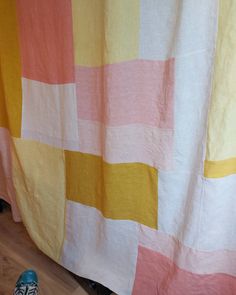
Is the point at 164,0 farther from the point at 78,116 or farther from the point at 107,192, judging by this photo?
the point at 107,192

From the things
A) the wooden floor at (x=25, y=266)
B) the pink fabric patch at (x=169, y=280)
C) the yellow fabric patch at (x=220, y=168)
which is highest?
the yellow fabric patch at (x=220, y=168)

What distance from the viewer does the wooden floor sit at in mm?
1117

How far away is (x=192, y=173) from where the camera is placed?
0.71 metres

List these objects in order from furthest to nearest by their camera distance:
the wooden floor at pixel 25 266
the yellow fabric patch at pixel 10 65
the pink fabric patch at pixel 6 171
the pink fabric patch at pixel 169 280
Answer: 1. the pink fabric patch at pixel 6 171
2. the wooden floor at pixel 25 266
3. the yellow fabric patch at pixel 10 65
4. the pink fabric patch at pixel 169 280

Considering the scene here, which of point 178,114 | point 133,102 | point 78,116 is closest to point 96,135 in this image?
point 78,116

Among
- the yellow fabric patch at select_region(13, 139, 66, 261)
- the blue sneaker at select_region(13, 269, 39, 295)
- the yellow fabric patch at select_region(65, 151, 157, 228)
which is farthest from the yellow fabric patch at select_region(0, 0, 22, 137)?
the blue sneaker at select_region(13, 269, 39, 295)

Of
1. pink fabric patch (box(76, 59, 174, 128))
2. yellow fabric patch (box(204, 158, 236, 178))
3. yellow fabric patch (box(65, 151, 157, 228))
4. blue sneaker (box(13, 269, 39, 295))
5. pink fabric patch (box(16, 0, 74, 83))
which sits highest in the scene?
pink fabric patch (box(16, 0, 74, 83))

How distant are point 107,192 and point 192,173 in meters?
0.29

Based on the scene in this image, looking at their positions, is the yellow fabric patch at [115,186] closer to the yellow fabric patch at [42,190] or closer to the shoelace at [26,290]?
the yellow fabric patch at [42,190]

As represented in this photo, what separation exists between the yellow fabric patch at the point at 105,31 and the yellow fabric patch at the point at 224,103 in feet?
0.71

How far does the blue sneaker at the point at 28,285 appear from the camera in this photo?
3.31 feet

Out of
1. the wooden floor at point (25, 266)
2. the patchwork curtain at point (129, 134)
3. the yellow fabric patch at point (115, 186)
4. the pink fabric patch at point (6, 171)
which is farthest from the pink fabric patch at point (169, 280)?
the pink fabric patch at point (6, 171)

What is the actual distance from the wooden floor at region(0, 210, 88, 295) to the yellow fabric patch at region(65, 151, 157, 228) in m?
0.44

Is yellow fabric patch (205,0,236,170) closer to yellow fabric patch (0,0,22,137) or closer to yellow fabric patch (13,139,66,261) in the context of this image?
yellow fabric patch (13,139,66,261)
